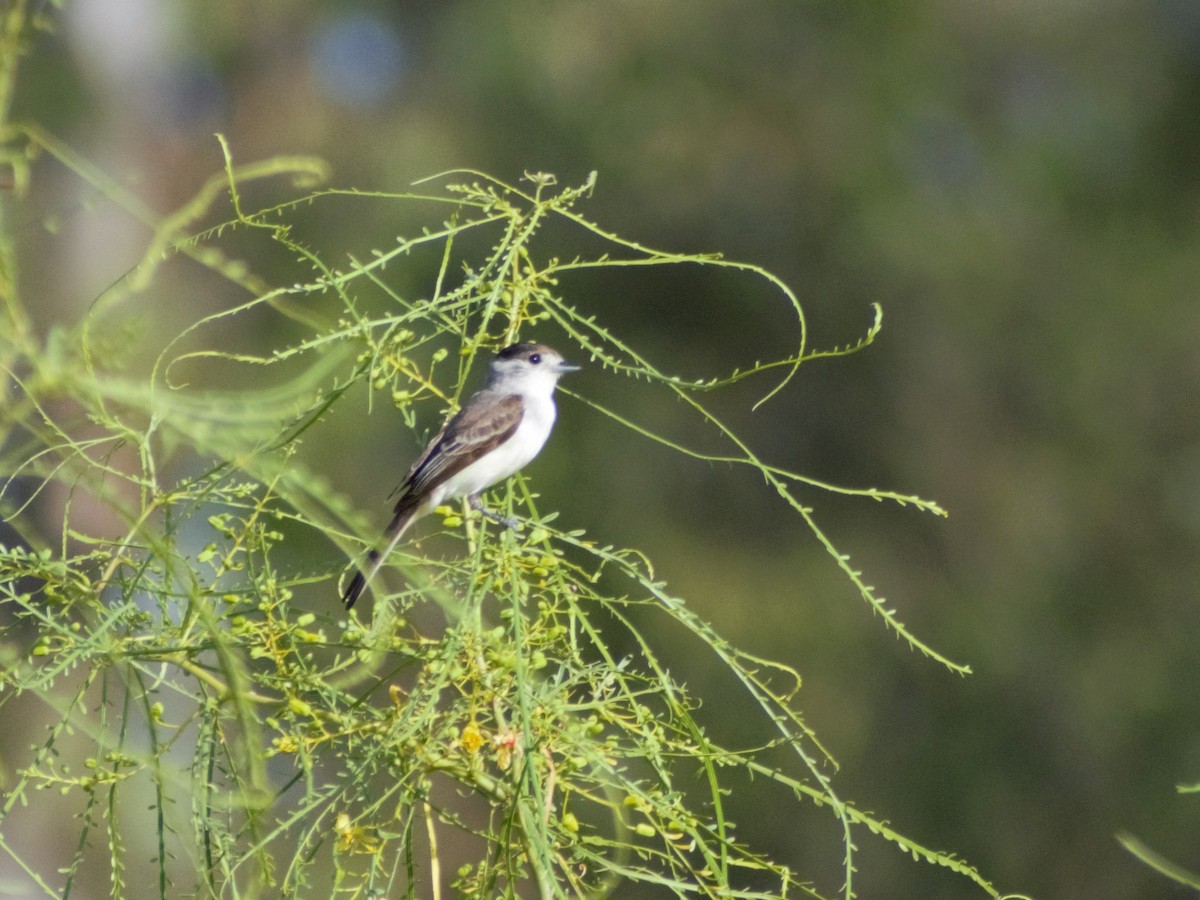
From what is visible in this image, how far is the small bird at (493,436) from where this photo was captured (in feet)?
15.4

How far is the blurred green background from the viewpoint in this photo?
1230 centimetres

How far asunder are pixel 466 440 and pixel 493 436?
0.29 feet

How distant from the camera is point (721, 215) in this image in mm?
13680

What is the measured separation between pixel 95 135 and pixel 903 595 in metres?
8.04

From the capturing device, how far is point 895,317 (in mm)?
13508

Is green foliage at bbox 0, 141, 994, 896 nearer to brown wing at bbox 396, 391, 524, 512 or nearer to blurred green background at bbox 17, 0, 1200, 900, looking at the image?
brown wing at bbox 396, 391, 524, 512

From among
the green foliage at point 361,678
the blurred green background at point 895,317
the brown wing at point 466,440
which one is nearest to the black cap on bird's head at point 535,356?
the brown wing at point 466,440

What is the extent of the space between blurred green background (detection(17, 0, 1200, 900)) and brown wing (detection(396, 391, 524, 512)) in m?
6.59

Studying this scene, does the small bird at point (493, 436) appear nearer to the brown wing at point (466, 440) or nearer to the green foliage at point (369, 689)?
the brown wing at point (466, 440)

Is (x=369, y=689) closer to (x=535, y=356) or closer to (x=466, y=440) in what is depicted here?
(x=466, y=440)

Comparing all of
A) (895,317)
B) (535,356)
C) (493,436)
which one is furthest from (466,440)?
(895,317)

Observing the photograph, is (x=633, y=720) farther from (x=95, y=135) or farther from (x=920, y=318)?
(x=95, y=135)

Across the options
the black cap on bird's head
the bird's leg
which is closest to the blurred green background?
the black cap on bird's head

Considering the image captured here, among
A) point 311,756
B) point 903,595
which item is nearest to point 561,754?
point 311,756
